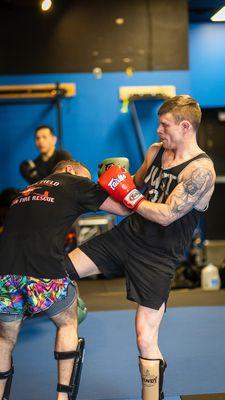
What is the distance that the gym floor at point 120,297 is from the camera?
14.8 feet

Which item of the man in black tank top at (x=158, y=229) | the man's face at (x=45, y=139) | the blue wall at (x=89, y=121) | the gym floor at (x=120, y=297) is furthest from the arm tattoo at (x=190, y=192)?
the blue wall at (x=89, y=121)

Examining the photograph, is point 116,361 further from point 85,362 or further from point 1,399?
point 1,399

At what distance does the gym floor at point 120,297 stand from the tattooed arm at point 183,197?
2.25 meters

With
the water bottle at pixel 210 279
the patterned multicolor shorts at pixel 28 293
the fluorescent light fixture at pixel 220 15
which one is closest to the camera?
the patterned multicolor shorts at pixel 28 293

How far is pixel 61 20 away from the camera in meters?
5.87

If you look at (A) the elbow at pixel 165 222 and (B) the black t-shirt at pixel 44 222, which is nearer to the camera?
(B) the black t-shirt at pixel 44 222

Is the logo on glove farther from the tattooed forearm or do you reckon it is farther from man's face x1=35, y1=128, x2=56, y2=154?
man's face x1=35, y1=128, x2=56, y2=154

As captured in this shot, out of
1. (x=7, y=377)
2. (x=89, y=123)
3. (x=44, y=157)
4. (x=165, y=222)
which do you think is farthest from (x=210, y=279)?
(x=7, y=377)

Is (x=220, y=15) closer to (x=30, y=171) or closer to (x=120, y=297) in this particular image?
(x=30, y=171)

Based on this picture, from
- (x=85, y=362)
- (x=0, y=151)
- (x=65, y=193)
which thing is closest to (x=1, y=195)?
(x=0, y=151)

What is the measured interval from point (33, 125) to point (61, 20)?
1.19m

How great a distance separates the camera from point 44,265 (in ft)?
7.04

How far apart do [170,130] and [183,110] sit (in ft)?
0.34

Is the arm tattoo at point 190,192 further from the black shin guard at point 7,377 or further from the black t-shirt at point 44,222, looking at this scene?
the black shin guard at point 7,377
